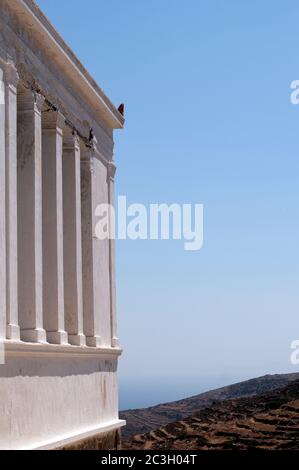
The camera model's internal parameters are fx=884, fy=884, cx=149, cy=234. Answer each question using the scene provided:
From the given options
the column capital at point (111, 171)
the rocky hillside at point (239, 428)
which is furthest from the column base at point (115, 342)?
the rocky hillside at point (239, 428)

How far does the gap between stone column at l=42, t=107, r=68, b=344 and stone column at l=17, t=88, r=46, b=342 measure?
86 centimetres

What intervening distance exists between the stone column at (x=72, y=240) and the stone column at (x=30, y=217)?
2128mm

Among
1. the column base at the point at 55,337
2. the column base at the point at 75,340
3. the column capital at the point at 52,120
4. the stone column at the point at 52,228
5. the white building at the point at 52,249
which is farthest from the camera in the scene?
the column base at the point at 75,340

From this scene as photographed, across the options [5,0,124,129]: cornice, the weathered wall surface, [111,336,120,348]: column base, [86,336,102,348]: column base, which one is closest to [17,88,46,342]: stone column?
the weathered wall surface

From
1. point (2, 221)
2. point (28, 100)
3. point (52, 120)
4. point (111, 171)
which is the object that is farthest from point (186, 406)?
point (2, 221)

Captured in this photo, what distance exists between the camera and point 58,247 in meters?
14.8

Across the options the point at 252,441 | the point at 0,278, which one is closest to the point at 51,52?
the point at 0,278

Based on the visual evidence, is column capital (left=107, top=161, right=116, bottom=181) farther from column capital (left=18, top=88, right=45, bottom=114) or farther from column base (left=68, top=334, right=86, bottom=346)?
column capital (left=18, top=88, right=45, bottom=114)

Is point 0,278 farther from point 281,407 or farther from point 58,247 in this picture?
point 281,407

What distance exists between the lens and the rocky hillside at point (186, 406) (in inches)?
1905

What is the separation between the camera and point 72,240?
53.0ft

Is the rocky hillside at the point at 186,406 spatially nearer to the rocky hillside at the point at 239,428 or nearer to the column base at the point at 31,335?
the rocky hillside at the point at 239,428

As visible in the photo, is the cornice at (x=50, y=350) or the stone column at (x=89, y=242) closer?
the cornice at (x=50, y=350)

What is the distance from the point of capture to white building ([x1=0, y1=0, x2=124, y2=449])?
12.6m
